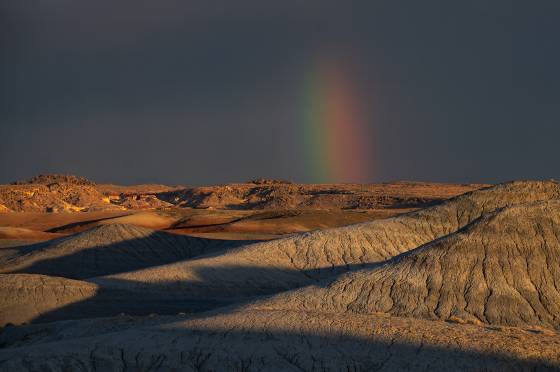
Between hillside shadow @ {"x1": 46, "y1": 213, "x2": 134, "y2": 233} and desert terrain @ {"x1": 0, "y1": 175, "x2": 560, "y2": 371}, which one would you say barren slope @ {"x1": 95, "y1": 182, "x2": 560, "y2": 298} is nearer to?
desert terrain @ {"x1": 0, "y1": 175, "x2": 560, "y2": 371}

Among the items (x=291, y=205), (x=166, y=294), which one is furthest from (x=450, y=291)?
(x=291, y=205)

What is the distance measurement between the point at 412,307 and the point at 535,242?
874 centimetres

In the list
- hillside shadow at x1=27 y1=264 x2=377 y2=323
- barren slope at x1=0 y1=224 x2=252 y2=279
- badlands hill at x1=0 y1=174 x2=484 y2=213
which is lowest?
→ hillside shadow at x1=27 y1=264 x2=377 y2=323

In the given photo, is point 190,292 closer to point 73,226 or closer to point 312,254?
point 312,254

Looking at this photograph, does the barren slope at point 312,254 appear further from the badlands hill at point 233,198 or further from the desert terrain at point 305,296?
the badlands hill at point 233,198

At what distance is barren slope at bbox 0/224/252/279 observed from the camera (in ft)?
212

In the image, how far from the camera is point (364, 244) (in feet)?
190

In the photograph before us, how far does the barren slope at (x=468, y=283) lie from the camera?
3591 cm

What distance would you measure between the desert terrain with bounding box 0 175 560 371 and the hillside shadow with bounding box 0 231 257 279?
7.0 inches

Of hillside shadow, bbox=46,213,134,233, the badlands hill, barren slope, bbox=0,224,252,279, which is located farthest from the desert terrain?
the badlands hill

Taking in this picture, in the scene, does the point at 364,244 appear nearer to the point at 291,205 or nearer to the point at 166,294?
the point at 166,294

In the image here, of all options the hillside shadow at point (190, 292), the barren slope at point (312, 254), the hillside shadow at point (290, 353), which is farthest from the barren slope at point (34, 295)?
the hillside shadow at point (290, 353)

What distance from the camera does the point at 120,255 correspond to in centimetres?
6806

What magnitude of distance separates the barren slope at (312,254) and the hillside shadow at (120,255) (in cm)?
554
